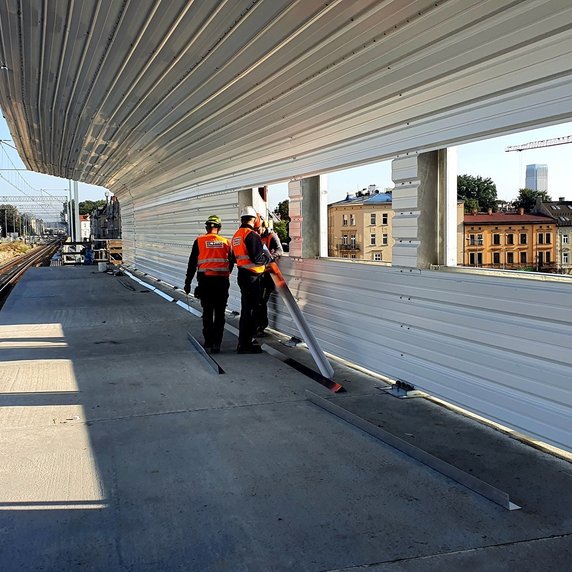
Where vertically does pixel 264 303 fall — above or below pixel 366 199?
below

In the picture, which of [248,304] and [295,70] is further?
[248,304]

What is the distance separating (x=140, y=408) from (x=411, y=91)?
3.53 metres

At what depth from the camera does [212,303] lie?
8102mm

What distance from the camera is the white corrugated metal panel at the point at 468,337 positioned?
13.4 feet

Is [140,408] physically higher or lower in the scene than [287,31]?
lower

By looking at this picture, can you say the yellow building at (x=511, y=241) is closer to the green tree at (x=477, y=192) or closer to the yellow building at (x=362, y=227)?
the green tree at (x=477, y=192)

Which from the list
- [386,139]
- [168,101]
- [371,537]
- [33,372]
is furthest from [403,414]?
[168,101]

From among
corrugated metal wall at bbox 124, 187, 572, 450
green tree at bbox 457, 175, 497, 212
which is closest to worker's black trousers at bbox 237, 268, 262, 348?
corrugated metal wall at bbox 124, 187, 572, 450

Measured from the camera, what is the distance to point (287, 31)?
521 centimetres

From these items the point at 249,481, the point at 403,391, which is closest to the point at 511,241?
the point at 403,391

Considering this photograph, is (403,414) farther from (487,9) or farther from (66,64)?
(66,64)

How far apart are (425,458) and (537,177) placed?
2086 millimetres

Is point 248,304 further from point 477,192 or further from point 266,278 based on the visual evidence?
point 477,192

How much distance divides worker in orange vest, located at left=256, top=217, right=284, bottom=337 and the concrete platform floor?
216 cm
